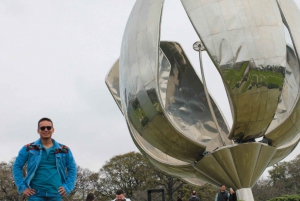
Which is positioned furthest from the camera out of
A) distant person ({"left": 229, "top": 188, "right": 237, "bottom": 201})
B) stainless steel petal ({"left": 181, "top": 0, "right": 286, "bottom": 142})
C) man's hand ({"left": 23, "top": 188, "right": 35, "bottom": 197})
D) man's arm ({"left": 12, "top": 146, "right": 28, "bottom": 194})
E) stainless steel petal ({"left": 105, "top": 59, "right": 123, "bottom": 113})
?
stainless steel petal ({"left": 105, "top": 59, "right": 123, "bottom": 113})

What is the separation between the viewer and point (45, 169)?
3.19 meters

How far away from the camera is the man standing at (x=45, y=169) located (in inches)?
123

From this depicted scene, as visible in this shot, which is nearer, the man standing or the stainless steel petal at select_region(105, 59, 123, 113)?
the man standing

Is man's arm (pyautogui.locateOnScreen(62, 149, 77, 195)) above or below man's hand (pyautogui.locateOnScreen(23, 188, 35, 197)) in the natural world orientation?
above

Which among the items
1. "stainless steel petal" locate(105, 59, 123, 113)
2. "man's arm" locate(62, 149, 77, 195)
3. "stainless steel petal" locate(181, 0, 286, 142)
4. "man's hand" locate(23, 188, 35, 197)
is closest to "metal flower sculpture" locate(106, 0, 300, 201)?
"stainless steel petal" locate(181, 0, 286, 142)

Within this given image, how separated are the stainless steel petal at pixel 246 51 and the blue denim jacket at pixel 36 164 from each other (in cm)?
519

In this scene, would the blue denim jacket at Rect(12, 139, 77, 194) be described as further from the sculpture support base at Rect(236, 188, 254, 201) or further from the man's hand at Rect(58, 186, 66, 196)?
the sculpture support base at Rect(236, 188, 254, 201)

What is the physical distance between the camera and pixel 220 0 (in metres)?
8.55

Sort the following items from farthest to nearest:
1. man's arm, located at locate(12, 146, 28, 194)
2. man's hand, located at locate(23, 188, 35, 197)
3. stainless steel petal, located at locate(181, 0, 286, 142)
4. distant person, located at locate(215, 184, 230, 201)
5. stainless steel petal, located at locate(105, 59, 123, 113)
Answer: stainless steel petal, located at locate(105, 59, 123, 113)
distant person, located at locate(215, 184, 230, 201)
stainless steel petal, located at locate(181, 0, 286, 142)
man's arm, located at locate(12, 146, 28, 194)
man's hand, located at locate(23, 188, 35, 197)

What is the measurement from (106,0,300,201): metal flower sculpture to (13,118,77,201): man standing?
526cm

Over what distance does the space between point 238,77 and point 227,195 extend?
2.91 meters

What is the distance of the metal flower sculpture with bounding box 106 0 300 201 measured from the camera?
805 cm

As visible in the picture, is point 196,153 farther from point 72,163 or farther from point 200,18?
point 72,163

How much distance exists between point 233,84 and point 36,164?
5.48 meters
